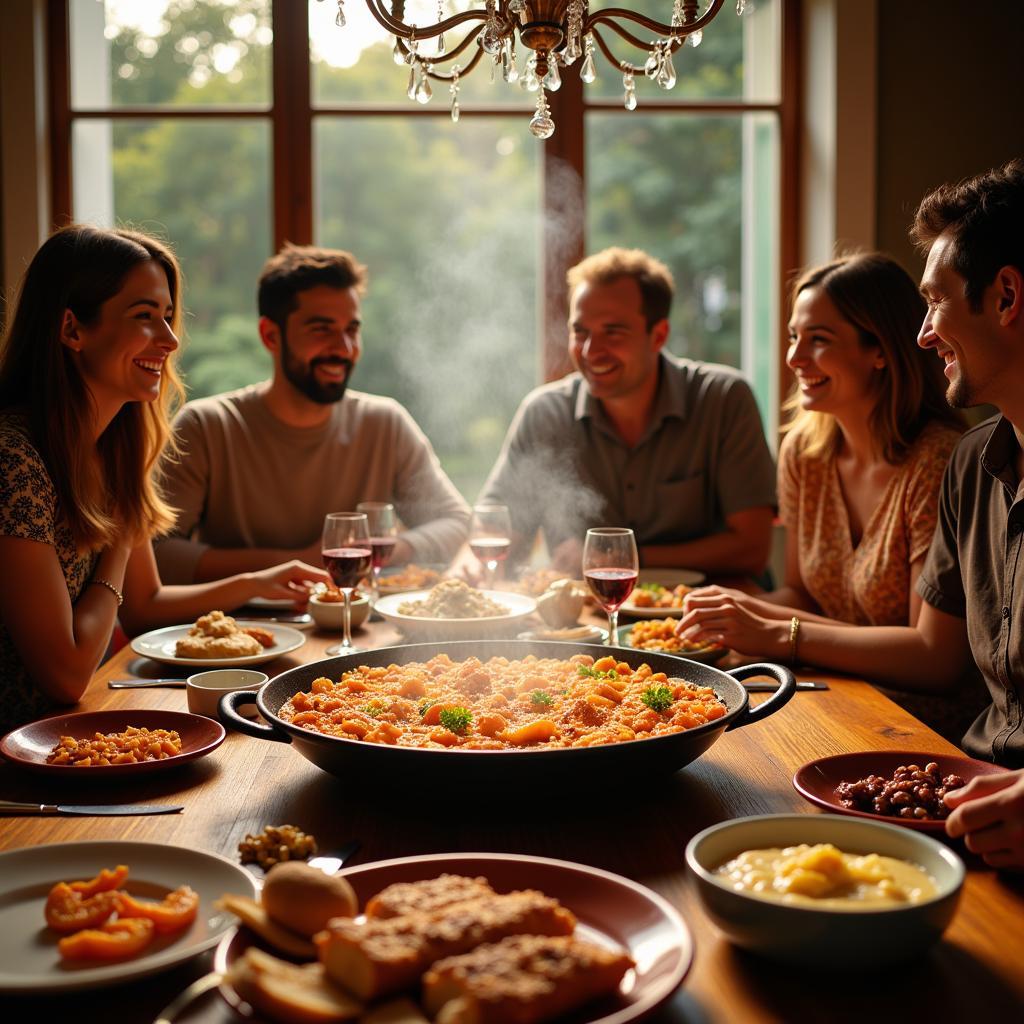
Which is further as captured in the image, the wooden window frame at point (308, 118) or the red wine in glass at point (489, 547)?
the wooden window frame at point (308, 118)

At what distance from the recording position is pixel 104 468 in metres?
2.35

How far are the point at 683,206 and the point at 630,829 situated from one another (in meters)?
3.90

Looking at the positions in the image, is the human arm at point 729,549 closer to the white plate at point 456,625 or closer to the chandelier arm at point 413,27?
the white plate at point 456,625

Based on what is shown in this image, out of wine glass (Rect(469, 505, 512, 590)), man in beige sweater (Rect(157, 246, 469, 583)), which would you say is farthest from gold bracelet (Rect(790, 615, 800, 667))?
man in beige sweater (Rect(157, 246, 469, 583))

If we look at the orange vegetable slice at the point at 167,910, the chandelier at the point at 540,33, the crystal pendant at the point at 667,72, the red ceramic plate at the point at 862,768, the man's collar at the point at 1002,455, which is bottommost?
the red ceramic plate at the point at 862,768

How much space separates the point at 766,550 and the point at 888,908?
260 centimetres

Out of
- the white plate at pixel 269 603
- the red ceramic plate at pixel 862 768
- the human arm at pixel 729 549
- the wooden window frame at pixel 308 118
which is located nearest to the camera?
the red ceramic plate at pixel 862 768

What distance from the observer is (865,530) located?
257 cm

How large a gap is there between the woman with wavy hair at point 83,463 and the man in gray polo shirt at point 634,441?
127cm

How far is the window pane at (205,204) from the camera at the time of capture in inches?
179

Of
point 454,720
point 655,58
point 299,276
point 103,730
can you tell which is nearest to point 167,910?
point 454,720

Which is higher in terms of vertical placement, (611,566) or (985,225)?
(985,225)

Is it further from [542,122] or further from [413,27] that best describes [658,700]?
[413,27]

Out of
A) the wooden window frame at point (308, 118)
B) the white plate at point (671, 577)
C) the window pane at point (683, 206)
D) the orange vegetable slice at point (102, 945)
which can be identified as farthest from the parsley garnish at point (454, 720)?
the window pane at point (683, 206)
